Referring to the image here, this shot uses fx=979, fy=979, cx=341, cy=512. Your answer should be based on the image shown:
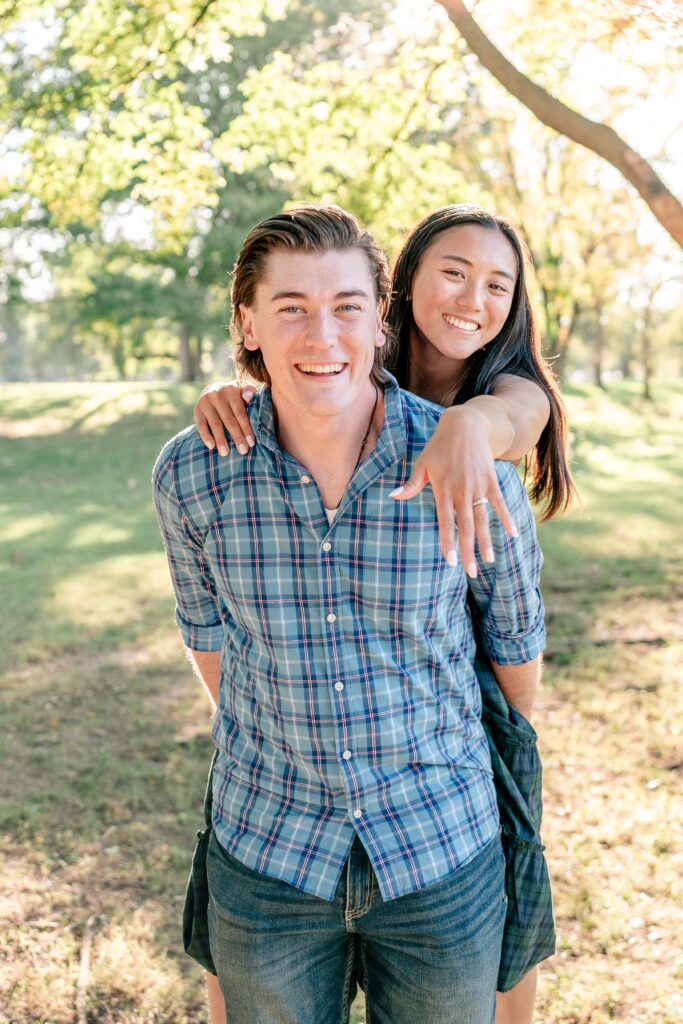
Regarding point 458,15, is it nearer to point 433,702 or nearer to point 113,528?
point 433,702

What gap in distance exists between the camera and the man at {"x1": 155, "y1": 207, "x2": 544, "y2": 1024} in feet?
6.75

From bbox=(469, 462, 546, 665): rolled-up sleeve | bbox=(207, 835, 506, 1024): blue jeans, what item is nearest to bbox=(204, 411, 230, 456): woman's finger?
bbox=(469, 462, 546, 665): rolled-up sleeve

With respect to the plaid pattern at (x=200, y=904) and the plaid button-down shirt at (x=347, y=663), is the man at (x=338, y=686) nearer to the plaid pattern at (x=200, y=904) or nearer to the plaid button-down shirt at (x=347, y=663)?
the plaid button-down shirt at (x=347, y=663)

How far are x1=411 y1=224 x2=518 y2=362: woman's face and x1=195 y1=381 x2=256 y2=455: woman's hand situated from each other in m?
0.69

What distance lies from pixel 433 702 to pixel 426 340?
4.08 ft

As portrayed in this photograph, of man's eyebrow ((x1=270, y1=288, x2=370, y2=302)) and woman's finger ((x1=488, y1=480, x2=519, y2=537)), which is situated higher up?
man's eyebrow ((x1=270, y1=288, x2=370, y2=302))

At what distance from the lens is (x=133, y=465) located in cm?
1784

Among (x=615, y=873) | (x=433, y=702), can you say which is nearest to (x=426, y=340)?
(x=433, y=702)

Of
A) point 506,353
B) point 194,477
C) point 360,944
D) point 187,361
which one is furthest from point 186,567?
point 187,361

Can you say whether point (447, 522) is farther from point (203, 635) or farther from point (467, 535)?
point (203, 635)

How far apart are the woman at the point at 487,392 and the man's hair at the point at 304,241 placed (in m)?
0.27

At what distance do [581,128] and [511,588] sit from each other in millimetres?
2306

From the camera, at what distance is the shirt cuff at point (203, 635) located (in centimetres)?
253

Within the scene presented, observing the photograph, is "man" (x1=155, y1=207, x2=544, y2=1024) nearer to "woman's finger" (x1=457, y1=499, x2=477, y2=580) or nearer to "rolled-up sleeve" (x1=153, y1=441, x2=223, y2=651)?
"rolled-up sleeve" (x1=153, y1=441, x2=223, y2=651)
